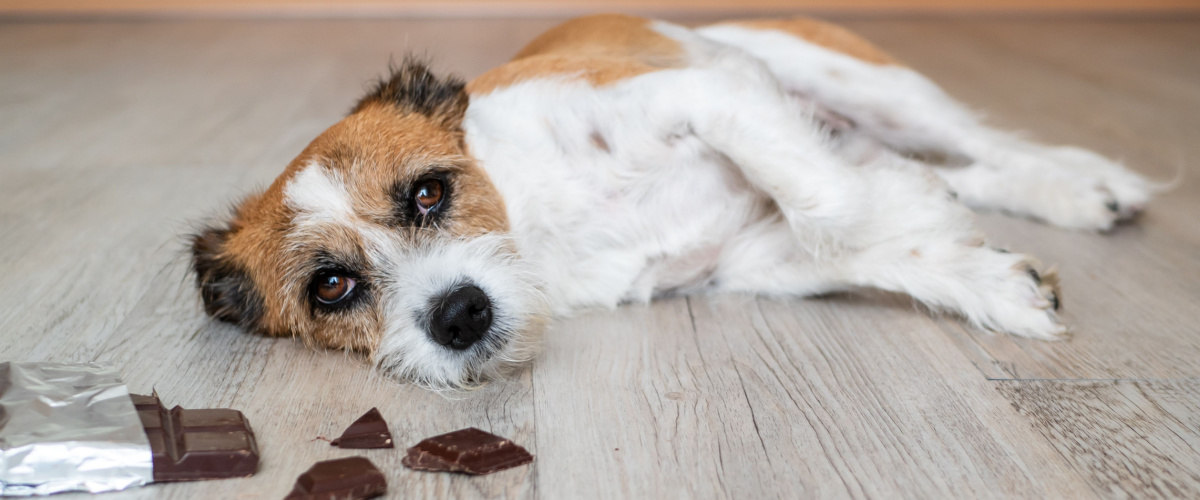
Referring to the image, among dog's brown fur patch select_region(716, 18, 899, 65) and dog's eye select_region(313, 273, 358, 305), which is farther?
dog's brown fur patch select_region(716, 18, 899, 65)

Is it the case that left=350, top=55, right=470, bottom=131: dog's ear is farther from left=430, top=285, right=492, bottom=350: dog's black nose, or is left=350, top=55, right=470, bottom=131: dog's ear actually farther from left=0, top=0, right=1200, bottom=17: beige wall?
left=0, top=0, right=1200, bottom=17: beige wall

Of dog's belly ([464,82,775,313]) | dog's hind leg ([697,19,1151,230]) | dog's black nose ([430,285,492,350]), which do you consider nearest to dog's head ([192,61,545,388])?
dog's black nose ([430,285,492,350])

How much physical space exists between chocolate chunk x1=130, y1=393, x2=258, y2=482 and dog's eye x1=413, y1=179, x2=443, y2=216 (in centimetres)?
59

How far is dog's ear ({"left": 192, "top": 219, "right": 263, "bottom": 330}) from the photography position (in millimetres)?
1979

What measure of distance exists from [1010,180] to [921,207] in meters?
0.75

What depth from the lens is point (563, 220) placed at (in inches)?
81.3

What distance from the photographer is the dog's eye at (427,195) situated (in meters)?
1.89

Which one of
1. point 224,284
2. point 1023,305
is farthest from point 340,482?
point 1023,305

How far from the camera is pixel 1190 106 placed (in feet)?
12.6

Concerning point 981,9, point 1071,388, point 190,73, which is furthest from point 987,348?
point 981,9

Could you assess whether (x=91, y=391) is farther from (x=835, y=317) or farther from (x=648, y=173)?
(x=835, y=317)

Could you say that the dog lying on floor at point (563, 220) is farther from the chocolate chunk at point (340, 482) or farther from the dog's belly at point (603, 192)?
the chocolate chunk at point (340, 482)

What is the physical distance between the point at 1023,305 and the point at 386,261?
4.33ft

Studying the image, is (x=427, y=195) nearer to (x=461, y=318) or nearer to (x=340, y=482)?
(x=461, y=318)
